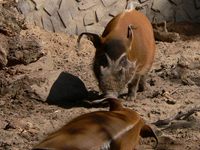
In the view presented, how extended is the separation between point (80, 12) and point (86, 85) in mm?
1420

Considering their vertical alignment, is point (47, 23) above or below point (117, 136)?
below

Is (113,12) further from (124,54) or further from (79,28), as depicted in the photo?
(124,54)

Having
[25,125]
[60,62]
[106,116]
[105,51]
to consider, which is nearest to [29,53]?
[60,62]

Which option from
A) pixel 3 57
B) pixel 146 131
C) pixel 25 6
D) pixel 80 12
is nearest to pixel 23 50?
pixel 3 57

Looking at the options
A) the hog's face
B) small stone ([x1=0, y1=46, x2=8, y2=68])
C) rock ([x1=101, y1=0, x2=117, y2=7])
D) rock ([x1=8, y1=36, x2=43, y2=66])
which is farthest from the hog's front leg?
rock ([x1=101, y1=0, x2=117, y2=7])

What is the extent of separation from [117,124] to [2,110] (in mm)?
1911

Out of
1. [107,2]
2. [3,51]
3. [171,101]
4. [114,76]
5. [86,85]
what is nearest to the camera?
[114,76]

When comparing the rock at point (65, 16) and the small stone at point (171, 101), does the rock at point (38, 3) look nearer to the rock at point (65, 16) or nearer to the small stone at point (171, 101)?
the rock at point (65, 16)

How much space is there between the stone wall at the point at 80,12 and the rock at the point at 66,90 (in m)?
1.29

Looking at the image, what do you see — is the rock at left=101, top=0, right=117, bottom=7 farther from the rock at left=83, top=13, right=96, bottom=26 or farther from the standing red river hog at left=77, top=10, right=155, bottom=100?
the standing red river hog at left=77, top=10, right=155, bottom=100

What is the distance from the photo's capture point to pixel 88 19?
7336mm

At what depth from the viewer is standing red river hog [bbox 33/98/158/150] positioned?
3354 millimetres

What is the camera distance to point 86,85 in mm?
6105

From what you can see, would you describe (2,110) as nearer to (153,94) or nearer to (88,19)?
(153,94)
